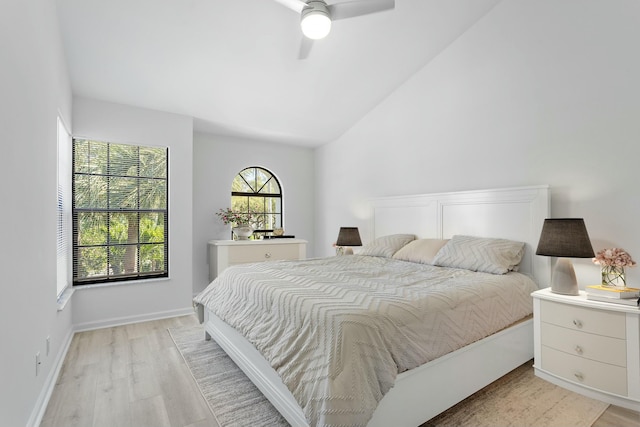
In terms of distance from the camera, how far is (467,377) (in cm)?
196

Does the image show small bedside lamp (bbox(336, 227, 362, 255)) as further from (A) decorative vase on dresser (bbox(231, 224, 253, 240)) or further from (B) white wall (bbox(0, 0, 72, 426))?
(B) white wall (bbox(0, 0, 72, 426))

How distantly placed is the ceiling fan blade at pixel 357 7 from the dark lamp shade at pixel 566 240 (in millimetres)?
1939

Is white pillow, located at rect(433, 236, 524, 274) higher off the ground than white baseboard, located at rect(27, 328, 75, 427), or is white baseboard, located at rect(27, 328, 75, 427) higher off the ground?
white pillow, located at rect(433, 236, 524, 274)

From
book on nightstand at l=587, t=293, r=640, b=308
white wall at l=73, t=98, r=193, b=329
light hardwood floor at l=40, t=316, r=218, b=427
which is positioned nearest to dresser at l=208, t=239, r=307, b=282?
white wall at l=73, t=98, r=193, b=329

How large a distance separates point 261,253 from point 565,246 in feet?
10.9

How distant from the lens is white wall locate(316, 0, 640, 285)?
2.37m

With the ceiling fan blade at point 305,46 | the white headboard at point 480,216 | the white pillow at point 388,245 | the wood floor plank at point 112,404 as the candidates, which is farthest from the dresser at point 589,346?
the wood floor plank at point 112,404

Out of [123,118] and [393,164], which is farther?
[393,164]

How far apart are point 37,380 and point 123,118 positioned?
108 inches

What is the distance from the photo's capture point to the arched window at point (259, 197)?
16.5 ft

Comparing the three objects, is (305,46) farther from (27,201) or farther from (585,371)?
(585,371)

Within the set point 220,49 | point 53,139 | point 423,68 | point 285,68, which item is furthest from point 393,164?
point 53,139

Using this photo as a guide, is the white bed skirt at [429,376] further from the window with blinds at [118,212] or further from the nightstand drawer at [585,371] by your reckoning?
the window with blinds at [118,212]

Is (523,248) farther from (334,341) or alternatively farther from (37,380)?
(37,380)
